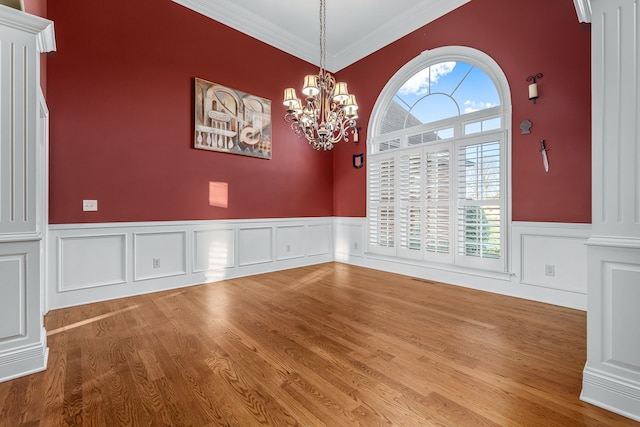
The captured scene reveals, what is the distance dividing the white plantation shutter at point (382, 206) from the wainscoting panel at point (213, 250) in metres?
2.34

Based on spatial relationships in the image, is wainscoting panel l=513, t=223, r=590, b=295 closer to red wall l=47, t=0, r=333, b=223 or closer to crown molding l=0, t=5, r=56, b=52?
red wall l=47, t=0, r=333, b=223

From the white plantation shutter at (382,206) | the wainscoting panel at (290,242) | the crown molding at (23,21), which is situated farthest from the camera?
the wainscoting panel at (290,242)

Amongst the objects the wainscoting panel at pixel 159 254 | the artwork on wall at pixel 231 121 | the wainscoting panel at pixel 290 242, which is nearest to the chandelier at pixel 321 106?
the artwork on wall at pixel 231 121

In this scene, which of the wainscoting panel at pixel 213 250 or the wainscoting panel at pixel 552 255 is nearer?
the wainscoting panel at pixel 552 255

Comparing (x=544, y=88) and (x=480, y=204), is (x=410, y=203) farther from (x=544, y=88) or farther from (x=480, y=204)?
(x=544, y=88)

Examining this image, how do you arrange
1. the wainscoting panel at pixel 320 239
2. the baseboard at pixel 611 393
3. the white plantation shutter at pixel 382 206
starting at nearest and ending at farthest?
the baseboard at pixel 611 393 < the white plantation shutter at pixel 382 206 < the wainscoting panel at pixel 320 239

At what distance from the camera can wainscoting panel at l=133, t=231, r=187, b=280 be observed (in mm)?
3590

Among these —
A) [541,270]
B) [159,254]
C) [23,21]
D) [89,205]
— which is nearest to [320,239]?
[159,254]

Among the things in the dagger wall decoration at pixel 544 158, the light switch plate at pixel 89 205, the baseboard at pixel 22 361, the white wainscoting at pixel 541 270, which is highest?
the dagger wall decoration at pixel 544 158

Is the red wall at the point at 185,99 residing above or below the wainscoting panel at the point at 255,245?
above

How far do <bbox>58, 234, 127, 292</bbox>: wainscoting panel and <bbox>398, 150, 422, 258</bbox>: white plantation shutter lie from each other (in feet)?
12.5

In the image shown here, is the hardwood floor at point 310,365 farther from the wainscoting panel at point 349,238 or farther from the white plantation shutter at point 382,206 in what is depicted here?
the wainscoting panel at point 349,238

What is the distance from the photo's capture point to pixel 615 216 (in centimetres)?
153

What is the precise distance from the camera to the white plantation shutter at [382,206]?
188 inches
